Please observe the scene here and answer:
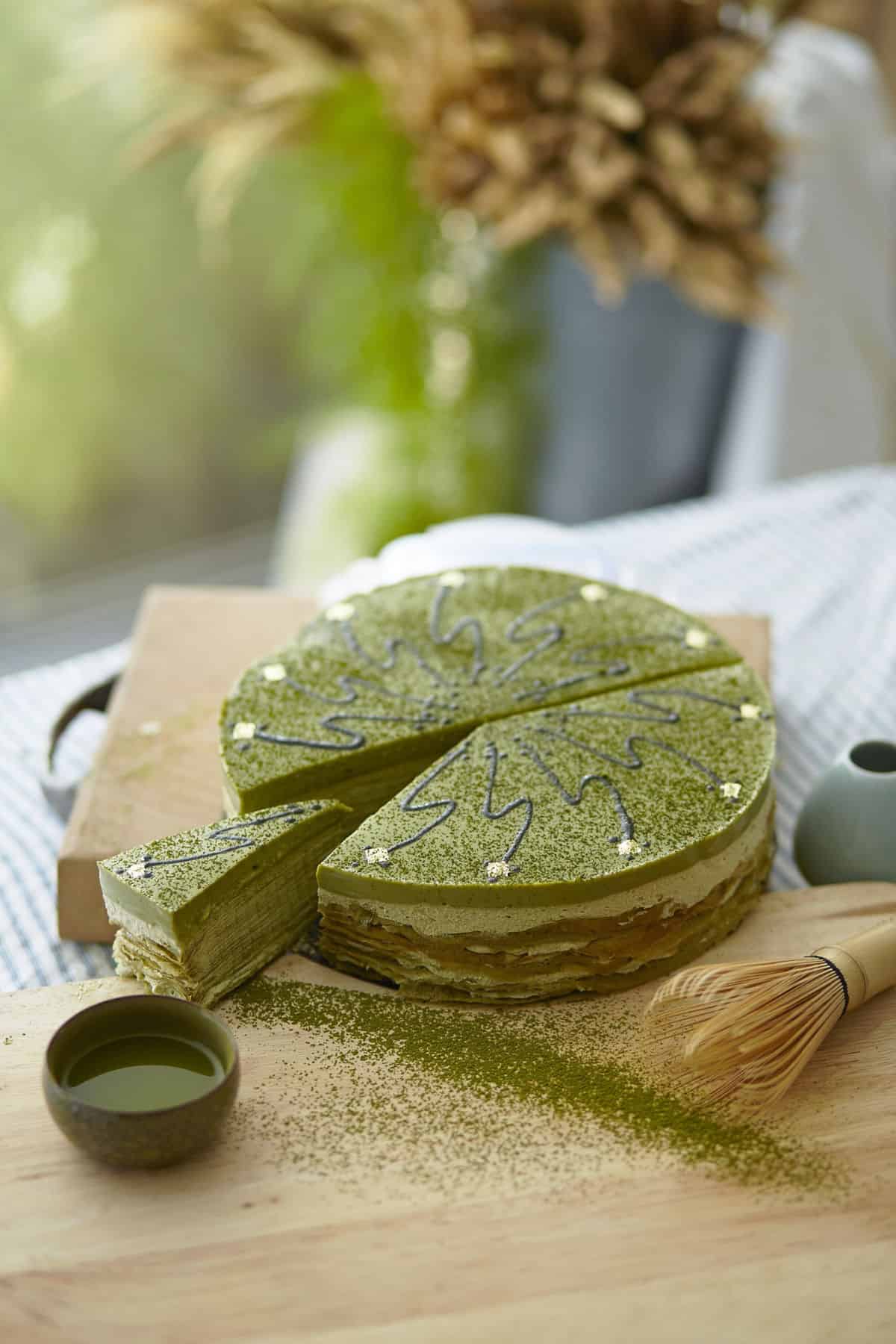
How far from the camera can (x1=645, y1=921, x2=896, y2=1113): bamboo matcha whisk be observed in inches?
65.5

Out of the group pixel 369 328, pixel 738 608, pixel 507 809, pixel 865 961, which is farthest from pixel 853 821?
pixel 369 328

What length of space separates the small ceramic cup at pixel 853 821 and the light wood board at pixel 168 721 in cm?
40

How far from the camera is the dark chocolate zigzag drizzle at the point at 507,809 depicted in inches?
70.6

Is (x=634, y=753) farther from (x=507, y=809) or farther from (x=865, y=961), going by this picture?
(x=865, y=961)

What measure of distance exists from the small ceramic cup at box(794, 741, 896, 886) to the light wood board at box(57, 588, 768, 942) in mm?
397

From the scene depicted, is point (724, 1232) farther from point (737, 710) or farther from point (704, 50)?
point (704, 50)

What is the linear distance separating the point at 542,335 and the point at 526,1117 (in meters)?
2.78

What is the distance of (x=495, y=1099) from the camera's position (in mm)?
1663

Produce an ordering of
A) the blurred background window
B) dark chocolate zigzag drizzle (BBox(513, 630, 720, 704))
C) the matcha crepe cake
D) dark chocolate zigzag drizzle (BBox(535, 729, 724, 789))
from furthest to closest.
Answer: the blurred background window < dark chocolate zigzag drizzle (BBox(513, 630, 720, 704)) < dark chocolate zigzag drizzle (BBox(535, 729, 724, 789)) < the matcha crepe cake

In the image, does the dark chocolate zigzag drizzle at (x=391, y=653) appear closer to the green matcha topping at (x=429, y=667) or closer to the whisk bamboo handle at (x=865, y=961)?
the green matcha topping at (x=429, y=667)

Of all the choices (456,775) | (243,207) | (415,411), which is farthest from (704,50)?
(456,775)

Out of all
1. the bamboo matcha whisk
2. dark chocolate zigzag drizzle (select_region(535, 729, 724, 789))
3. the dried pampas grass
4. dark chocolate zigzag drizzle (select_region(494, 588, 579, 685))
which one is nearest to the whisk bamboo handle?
the bamboo matcha whisk

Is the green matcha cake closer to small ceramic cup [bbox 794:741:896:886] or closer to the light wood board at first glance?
small ceramic cup [bbox 794:741:896:886]

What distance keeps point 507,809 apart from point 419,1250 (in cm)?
58
